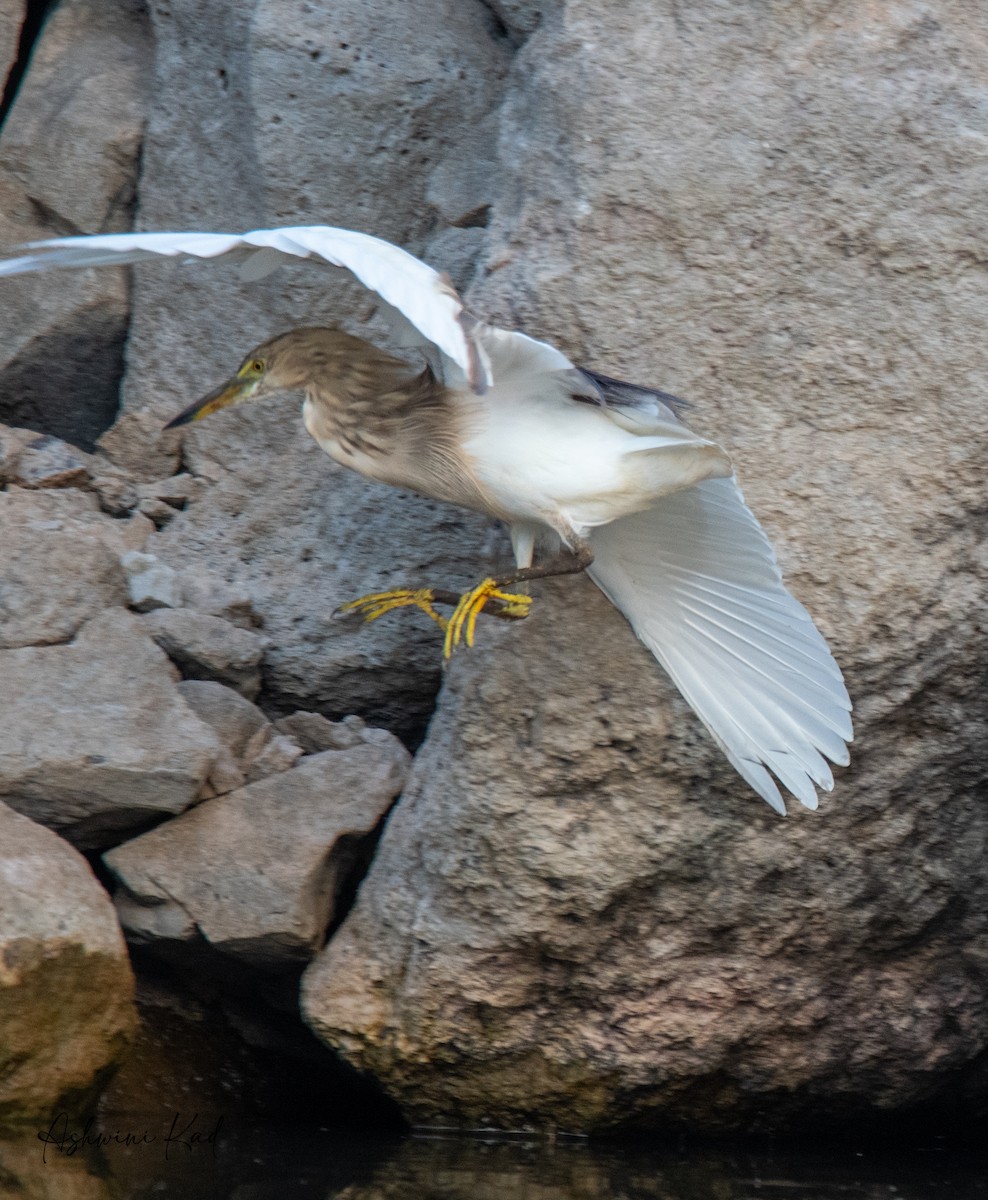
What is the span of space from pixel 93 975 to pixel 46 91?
9.71 ft

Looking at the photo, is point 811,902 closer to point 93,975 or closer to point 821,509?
point 821,509

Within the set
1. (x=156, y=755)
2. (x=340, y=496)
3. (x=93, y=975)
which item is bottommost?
(x=93, y=975)

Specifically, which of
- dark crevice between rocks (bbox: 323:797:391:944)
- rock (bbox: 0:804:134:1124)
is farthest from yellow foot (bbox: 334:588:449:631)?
rock (bbox: 0:804:134:1124)

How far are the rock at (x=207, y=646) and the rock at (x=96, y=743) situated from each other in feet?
0.68

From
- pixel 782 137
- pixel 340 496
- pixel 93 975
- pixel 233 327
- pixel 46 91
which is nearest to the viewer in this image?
pixel 93 975

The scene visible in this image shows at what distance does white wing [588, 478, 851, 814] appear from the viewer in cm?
357

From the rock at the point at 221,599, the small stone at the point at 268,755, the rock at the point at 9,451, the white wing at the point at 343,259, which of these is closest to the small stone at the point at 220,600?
the rock at the point at 221,599

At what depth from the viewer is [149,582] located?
448 centimetres

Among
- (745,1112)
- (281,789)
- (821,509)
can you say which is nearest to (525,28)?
(821,509)

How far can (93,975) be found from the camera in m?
3.59

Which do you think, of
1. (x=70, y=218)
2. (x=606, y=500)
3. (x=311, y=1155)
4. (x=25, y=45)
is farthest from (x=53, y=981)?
(x=25, y=45)

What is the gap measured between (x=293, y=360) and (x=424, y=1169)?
71.6 inches

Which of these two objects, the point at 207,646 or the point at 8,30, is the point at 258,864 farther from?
the point at 8,30

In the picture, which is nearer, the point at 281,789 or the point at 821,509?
Result: the point at 821,509
